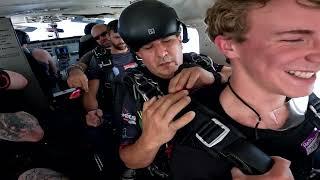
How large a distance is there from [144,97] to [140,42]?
405 millimetres

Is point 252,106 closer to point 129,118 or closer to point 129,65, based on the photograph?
point 129,118

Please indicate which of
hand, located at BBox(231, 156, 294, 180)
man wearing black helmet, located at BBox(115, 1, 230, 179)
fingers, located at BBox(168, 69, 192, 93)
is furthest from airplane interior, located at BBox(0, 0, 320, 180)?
hand, located at BBox(231, 156, 294, 180)

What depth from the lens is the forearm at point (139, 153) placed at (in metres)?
1.16

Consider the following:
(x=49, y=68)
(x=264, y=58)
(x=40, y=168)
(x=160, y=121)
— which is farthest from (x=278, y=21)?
(x=49, y=68)

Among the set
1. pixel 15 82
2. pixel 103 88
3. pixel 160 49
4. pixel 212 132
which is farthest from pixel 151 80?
pixel 103 88

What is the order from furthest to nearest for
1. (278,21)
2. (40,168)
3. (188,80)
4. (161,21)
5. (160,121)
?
1. (40,168)
2. (161,21)
3. (188,80)
4. (160,121)
5. (278,21)

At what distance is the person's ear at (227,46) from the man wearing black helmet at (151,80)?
161mm

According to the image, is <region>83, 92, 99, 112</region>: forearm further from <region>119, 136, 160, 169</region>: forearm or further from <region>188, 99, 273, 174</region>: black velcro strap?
<region>188, 99, 273, 174</region>: black velcro strap

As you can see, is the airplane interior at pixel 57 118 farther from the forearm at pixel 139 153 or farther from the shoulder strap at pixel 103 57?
the forearm at pixel 139 153

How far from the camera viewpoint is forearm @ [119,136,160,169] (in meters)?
1.16

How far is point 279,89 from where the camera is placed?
952 millimetres

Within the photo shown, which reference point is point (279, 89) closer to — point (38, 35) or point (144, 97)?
point (144, 97)

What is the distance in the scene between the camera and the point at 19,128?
6.25 feet

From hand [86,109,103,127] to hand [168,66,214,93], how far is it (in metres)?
1.55
